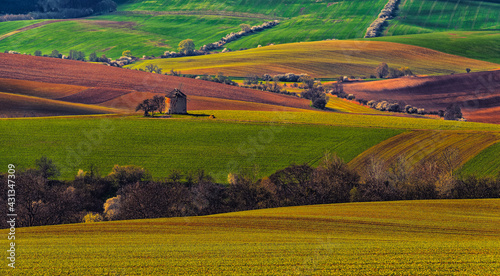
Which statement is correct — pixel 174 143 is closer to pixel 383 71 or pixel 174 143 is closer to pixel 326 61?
pixel 383 71

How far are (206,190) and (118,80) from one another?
6130 cm

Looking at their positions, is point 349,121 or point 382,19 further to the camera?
point 382,19

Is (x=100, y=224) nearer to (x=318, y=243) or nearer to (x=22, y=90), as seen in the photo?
(x=318, y=243)

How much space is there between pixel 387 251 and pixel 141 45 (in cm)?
15856

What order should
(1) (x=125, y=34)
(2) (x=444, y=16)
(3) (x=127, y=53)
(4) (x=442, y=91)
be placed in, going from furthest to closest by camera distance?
(2) (x=444, y=16)
(1) (x=125, y=34)
(3) (x=127, y=53)
(4) (x=442, y=91)

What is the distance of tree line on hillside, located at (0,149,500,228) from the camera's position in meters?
37.5

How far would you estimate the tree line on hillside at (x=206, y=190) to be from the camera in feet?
123

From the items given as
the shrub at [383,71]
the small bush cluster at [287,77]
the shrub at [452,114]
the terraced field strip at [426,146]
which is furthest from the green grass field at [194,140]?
the shrub at [383,71]

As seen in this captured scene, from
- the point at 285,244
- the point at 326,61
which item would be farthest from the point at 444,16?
the point at 285,244

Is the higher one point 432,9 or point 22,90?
point 432,9

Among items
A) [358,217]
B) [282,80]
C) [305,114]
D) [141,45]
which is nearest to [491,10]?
[282,80]

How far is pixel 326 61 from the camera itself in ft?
444

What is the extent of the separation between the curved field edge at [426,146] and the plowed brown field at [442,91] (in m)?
37.3

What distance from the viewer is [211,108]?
79.3m
